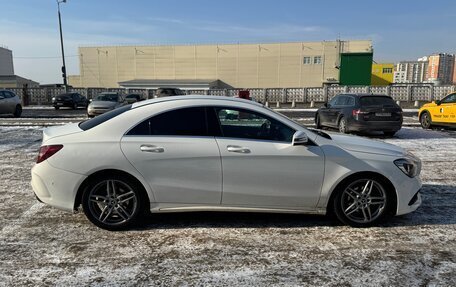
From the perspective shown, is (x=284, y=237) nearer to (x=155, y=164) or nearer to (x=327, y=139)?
(x=327, y=139)

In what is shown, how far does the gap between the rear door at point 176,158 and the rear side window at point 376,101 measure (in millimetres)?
9632

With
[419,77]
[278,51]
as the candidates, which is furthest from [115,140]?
[419,77]

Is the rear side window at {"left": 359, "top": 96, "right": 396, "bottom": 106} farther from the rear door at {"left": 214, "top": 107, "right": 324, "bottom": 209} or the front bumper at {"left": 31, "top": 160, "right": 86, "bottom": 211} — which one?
the front bumper at {"left": 31, "top": 160, "right": 86, "bottom": 211}

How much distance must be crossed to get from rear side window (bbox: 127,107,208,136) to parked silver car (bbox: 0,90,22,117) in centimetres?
1881

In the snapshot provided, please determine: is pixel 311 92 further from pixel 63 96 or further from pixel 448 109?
pixel 448 109

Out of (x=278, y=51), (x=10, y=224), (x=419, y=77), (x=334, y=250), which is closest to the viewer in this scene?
(x=334, y=250)

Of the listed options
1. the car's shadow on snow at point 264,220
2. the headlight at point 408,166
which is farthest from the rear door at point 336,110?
the headlight at point 408,166

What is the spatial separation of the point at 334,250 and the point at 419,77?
434ft

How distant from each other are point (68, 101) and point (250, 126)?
29441mm

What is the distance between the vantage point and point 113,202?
171 inches

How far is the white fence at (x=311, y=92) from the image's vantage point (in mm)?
35594

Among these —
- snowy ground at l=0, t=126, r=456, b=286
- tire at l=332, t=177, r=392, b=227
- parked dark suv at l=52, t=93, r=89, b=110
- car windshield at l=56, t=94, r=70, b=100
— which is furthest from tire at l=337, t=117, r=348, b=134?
car windshield at l=56, t=94, r=70, b=100

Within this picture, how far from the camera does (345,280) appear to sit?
11.0 feet

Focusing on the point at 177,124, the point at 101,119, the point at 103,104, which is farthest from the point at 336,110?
the point at 103,104
